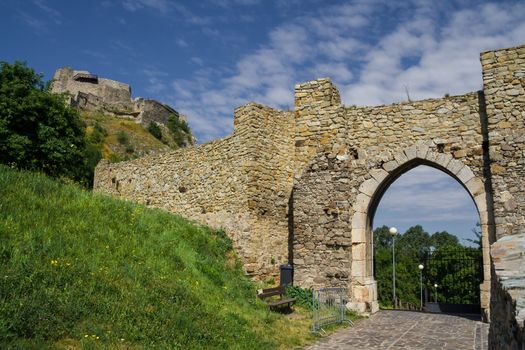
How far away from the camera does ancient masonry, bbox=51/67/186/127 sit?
57466mm

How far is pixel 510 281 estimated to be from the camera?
8.92 ft

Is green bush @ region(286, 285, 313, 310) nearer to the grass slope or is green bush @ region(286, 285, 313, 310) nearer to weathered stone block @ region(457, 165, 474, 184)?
the grass slope

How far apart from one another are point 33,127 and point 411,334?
15532 mm

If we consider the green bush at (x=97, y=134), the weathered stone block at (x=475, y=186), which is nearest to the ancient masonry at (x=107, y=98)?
the green bush at (x=97, y=134)

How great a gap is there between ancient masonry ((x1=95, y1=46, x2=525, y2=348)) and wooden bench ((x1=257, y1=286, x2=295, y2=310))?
3.61 ft

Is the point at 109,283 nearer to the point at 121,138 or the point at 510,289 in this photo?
the point at 510,289

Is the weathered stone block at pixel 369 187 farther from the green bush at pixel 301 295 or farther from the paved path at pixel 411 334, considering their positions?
the paved path at pixel 411 334

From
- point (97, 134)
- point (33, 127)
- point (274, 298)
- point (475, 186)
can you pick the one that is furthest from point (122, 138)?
point (475, 186)

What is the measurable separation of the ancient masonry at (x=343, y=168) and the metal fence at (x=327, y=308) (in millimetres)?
741

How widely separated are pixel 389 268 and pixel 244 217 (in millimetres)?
34919

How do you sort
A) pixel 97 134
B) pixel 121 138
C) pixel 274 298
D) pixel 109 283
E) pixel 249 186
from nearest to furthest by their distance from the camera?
pixel 109 283 < pixel 274 298 < pixel 249 186 < pixel 97 134 < pixel 121 138

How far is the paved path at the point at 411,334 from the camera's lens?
7445 millimetres

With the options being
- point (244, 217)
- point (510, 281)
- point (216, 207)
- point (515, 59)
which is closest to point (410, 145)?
point (515, 59)

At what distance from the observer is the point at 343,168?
38.2 feet
